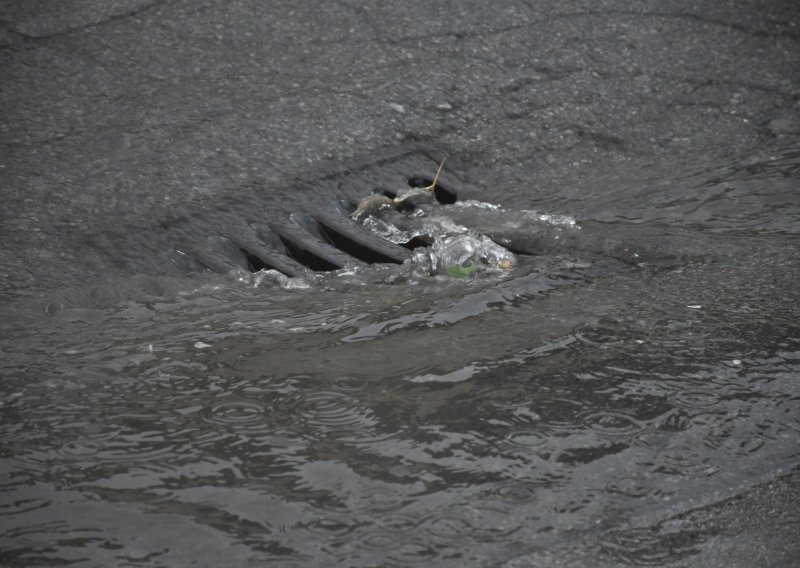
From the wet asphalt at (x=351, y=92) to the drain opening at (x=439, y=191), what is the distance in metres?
0.14

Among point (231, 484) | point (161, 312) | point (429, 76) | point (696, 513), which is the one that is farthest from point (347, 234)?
point (696, 513)

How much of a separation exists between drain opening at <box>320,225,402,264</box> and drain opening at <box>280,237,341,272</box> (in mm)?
114

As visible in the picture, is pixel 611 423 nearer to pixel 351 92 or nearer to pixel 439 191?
pixel 439 191

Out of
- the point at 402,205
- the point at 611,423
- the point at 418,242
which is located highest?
the point at 402,205

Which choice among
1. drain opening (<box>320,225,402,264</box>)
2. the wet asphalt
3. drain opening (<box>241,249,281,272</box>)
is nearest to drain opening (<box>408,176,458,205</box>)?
the wet asphalt

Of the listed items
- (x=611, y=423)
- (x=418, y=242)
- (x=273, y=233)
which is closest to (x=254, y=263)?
(x=273, y=233)

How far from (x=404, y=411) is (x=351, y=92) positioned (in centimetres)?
195

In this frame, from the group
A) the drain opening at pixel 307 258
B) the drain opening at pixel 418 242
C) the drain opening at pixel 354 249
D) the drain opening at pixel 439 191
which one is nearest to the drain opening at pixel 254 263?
the drain opening at pixel 307 258

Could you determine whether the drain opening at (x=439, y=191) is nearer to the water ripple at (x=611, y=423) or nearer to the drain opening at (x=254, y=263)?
the drain opening at (x=254, y=263)

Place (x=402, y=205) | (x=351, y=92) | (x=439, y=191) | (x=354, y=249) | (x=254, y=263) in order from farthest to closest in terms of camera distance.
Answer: (x=351, y=92) → (x=439, y=191) → (x=402, y=205) → (x=354, y=249) → (x=254, y=263)

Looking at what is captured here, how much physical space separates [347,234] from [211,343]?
85 centimetres

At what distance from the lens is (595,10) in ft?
14.1

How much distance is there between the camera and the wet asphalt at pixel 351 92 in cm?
325

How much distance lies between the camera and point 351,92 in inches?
146
